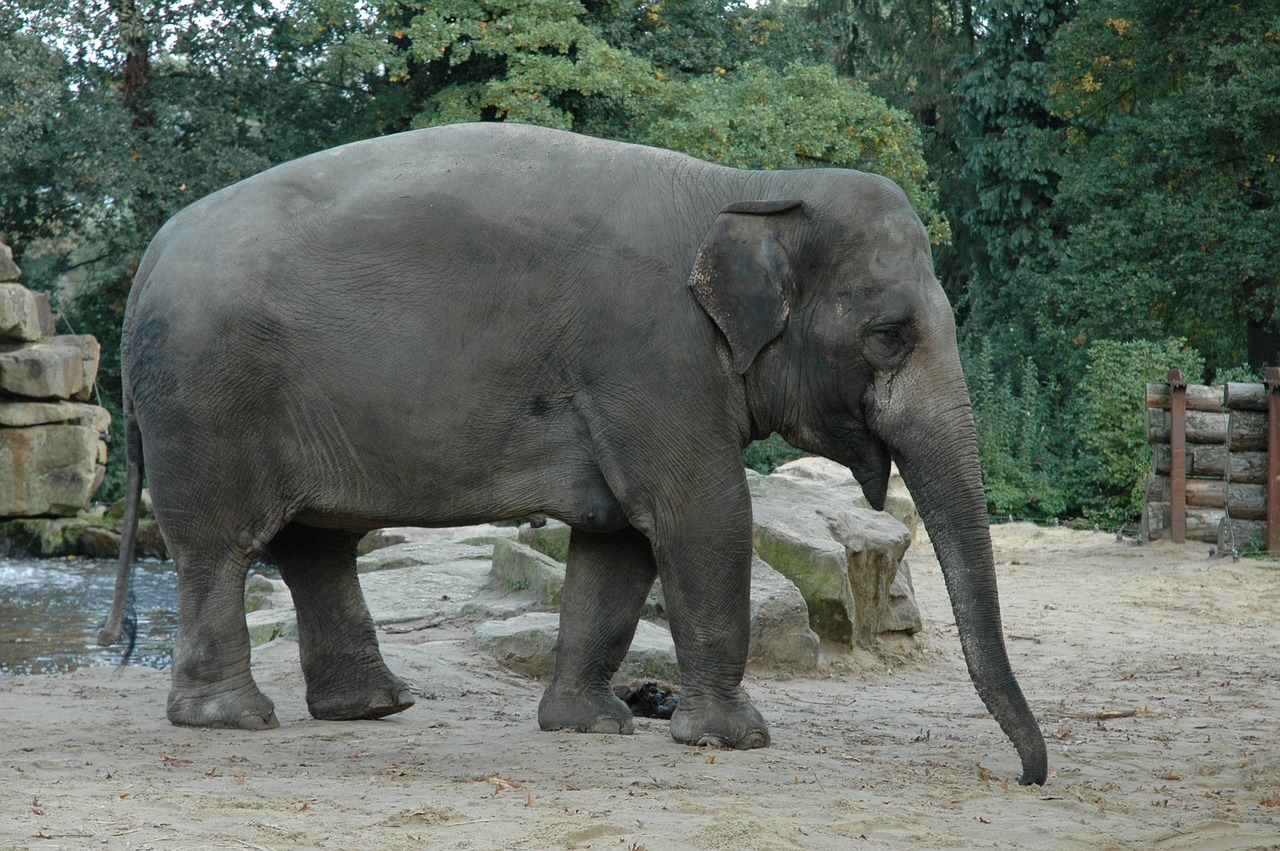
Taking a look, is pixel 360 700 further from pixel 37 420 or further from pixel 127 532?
pixel 37 420

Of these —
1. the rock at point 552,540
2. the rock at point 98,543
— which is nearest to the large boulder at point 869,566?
the rock at point 552,540

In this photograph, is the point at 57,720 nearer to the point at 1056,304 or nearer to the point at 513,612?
the point at 513,612

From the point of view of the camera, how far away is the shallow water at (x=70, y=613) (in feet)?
32.3

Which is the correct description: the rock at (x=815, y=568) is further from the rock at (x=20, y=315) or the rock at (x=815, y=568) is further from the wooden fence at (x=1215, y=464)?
the rock at (x=20, y=315)

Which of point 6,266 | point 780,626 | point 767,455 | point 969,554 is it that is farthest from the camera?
point 767,455

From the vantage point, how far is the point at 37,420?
59.9 feet

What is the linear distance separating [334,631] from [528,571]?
87.0 inches

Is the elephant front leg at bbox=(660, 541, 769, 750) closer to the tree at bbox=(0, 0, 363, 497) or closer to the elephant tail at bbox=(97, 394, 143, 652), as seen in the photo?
the elephant tail at bbox=(97, 394, 143, 652)

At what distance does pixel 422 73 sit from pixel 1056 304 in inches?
426

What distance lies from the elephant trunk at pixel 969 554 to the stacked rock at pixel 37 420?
51.0 ft

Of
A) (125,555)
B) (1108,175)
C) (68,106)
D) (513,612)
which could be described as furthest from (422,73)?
(125,555)

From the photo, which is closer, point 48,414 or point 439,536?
point 439,536

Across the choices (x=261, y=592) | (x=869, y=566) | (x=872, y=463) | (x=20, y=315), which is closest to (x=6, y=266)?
(x=20, y=315)

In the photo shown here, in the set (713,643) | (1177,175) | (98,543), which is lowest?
(98,543)
